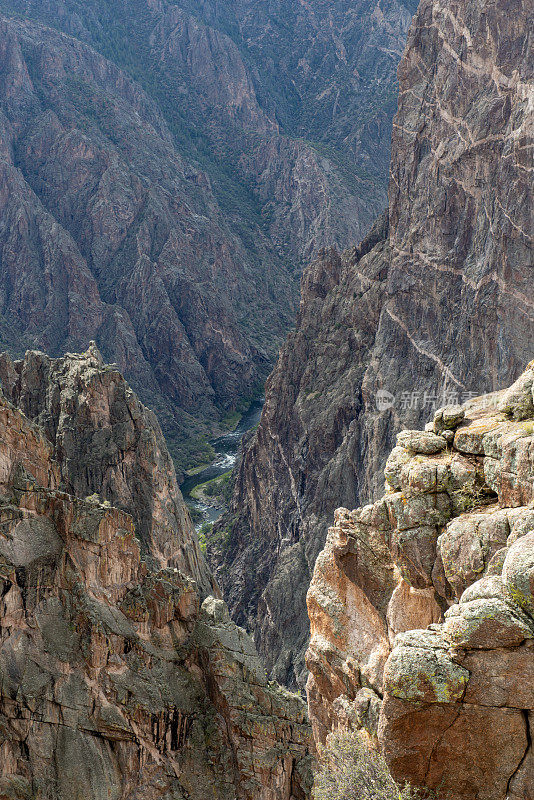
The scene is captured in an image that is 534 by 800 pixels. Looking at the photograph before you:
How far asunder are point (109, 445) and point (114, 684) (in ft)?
126

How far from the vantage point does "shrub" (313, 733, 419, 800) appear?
17.2 metres

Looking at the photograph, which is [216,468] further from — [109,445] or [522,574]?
[522,574]

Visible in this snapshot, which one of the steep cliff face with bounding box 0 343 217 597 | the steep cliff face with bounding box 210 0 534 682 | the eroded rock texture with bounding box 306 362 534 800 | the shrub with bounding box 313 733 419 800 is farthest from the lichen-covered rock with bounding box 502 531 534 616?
the steep cliff face with bounding box 210 0 534 682

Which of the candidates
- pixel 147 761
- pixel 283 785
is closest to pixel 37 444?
pixel 147 761

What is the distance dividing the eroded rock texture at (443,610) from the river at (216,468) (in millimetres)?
107431

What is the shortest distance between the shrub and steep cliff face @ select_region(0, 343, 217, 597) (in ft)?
146

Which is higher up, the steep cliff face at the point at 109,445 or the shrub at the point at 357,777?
the steep cliff face at the point at 109,445

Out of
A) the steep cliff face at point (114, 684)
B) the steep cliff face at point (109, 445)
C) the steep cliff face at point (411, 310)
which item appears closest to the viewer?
the steep cliff face at point (114, 684)

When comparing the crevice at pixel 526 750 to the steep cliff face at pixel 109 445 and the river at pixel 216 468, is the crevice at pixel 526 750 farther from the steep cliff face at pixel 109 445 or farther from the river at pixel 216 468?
the river at pixel 216 468

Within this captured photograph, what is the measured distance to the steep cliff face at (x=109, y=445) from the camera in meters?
66.8

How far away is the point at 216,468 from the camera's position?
16088 cm

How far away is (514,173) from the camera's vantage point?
71375 millimetres

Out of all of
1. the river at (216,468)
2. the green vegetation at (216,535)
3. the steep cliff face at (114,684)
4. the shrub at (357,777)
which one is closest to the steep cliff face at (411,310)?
the green vegetation at (216,535)

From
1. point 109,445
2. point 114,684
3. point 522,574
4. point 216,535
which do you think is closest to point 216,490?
point 216,535
